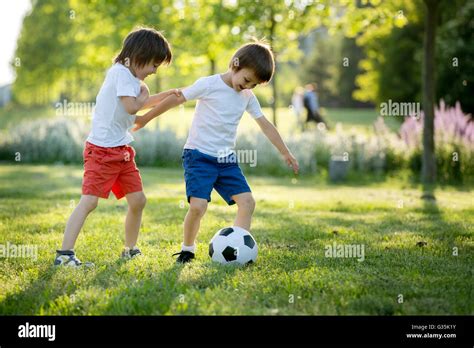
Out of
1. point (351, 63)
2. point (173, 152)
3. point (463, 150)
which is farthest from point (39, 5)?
point (463, 150)

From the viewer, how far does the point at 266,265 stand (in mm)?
5000

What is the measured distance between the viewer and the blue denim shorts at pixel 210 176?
5133 millimetres

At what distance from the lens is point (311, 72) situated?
62062 millimetres

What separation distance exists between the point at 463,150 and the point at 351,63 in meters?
A: 41.8

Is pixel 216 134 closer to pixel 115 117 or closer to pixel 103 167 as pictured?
pixel 115 117

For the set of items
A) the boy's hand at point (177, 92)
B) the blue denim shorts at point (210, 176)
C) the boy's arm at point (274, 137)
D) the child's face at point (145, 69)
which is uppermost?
the child's face at point (145, 69)

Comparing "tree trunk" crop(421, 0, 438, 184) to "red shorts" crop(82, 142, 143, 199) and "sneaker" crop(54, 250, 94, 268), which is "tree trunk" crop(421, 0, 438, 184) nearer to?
"red shorts" crop(82, 142, 143, 199)

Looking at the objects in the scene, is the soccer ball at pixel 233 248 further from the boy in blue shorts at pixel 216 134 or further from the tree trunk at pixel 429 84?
the tree trunk at pixel 429 84

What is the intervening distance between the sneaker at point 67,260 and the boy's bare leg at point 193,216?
0.85 meters

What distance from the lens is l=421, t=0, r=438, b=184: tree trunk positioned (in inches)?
438

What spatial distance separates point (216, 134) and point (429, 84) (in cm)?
729
